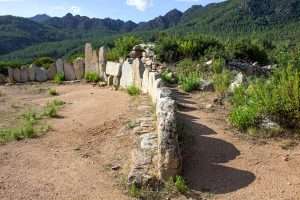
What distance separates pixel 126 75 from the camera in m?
14.7

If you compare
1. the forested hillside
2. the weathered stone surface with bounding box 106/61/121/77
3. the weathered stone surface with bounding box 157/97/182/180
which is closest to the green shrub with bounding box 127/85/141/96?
the weathered stone surface with bounding box 106/61/121/77

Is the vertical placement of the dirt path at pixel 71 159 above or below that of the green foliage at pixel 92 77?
below

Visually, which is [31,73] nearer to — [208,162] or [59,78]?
[59,78]

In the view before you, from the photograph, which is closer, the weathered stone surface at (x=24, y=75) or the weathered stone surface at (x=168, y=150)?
the weathered stone surface at (x=168, y=150)

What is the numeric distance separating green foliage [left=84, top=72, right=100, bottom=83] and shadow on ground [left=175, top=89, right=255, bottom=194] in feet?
31.5

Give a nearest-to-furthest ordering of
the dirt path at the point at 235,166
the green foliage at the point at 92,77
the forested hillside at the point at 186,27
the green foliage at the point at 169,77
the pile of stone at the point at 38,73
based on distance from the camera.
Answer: the dirt path at the point at 235,166
the green foliage at the point at 169,77
the green foliage at the point at 92,77
the pile of stone at the point at 38,73
the forested hillside at the point at 186,27

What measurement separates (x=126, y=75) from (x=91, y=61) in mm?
4479

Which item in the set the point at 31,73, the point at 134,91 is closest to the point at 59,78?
the point at 31,73

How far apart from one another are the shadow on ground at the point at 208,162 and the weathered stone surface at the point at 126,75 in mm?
6251

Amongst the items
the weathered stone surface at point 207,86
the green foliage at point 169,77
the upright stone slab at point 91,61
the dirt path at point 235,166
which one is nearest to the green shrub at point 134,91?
the green foliage at point 169,77

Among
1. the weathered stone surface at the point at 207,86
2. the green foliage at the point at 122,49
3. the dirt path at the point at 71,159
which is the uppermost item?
the green foliage at the point at 122,49

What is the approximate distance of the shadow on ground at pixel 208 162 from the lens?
602 centimetres

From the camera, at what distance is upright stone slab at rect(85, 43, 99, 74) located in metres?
18.3

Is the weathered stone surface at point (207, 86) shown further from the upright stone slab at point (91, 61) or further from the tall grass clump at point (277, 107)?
the upright stone slab at point (91, 61)
